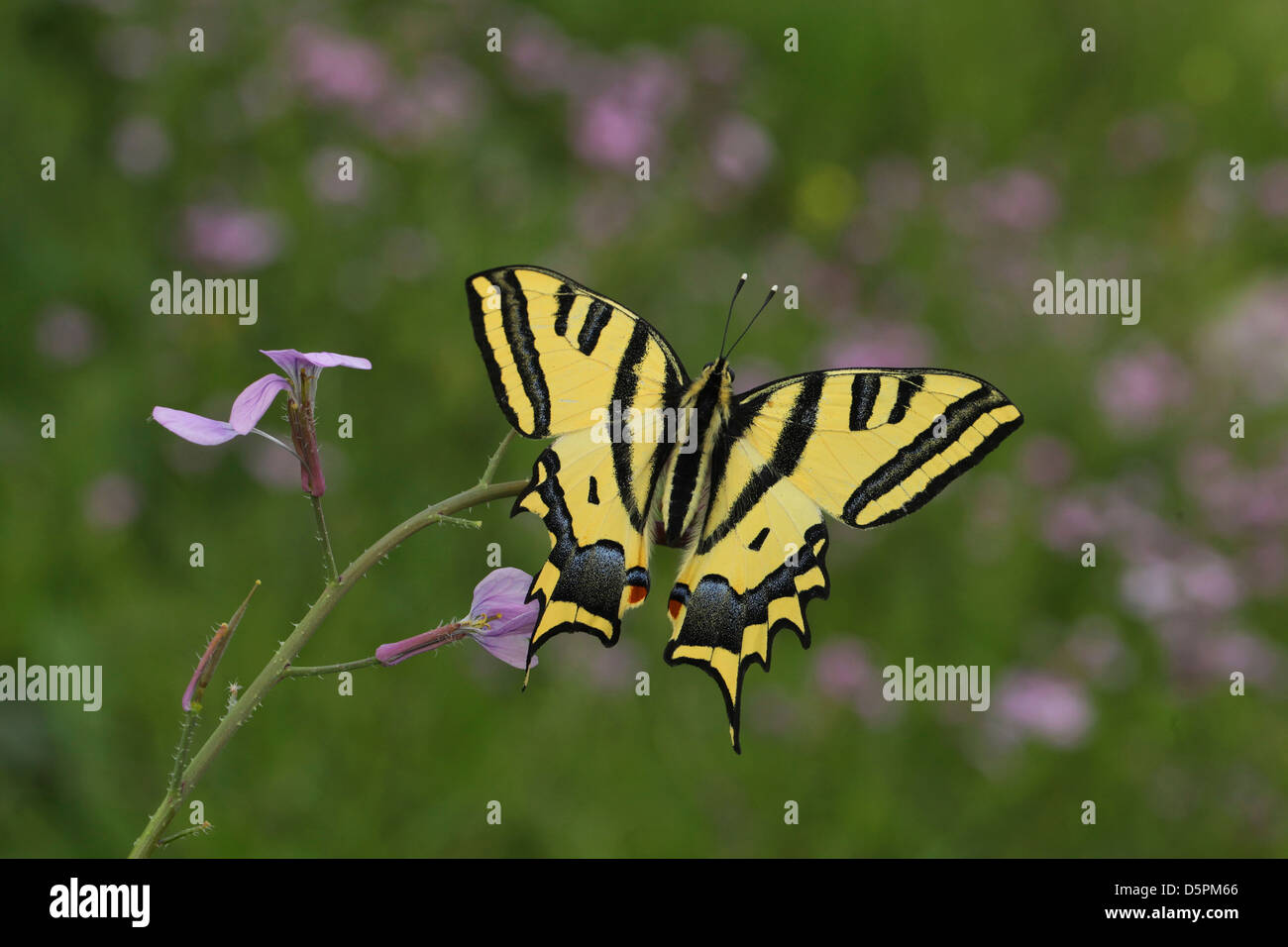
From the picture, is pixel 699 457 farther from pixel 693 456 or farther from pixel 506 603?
pixel 506 603

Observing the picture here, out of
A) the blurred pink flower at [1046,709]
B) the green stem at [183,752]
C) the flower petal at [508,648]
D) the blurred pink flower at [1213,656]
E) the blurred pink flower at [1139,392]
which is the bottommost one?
the blurred pink flower at [1046,709]

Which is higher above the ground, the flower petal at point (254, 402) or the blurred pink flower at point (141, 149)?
the blurred pink flower at point (141, 149)

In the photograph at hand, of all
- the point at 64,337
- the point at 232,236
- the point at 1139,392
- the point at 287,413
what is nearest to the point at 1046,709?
the point at 1139,392

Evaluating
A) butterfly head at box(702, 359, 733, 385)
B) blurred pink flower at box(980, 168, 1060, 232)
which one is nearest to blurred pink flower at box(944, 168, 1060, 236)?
blurred pink flower at box(980, 168, 1060, 232)

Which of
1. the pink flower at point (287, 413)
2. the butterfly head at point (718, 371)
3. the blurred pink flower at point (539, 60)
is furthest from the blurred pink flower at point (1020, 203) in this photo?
the pink flower at point (287, 413)

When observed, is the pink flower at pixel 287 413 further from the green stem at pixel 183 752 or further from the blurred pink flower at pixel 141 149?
the blurred pink flower at pixel 141 149

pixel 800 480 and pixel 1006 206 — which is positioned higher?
pixel 1006 206
